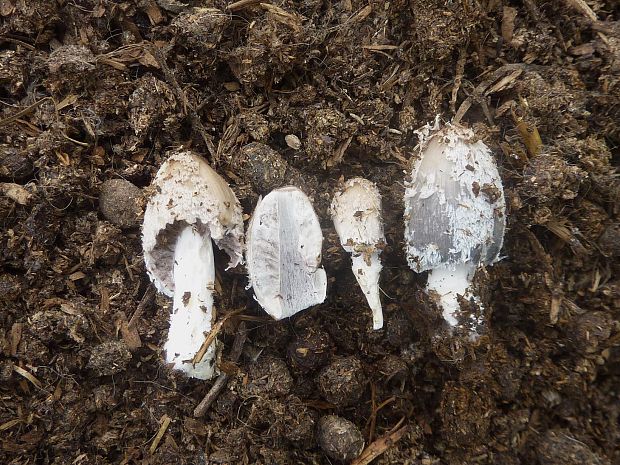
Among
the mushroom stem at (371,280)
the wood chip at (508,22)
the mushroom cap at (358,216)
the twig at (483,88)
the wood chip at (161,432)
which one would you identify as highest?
the wood chip at (508,22)

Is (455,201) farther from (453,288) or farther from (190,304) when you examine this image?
(190,304)

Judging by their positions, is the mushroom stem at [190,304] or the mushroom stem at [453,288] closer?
the mushroom stem at [190,304]

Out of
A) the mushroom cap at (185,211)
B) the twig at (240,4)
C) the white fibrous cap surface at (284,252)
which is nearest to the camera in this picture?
the mushroom cap at (185,211)

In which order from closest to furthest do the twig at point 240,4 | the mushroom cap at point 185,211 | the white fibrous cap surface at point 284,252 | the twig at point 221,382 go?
the mushroom cap at point 185,211 < the white fibrous cap surface at point 284,252 < the twig at point 221,382 < the twig at point 240,4

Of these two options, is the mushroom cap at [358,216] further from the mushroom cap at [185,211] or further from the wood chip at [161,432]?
the wood chip at [161,432]

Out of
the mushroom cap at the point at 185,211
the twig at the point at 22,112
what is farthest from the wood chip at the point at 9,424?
the twig at the point at 22,112

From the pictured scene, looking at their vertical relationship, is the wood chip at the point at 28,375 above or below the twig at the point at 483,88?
below

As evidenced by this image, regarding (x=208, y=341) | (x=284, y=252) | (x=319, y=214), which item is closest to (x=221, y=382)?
(x=208, y=341)

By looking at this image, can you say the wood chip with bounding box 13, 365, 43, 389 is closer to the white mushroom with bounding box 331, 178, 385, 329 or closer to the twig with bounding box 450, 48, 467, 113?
the white mushroom with bounding box 331, 178, 385, 329
